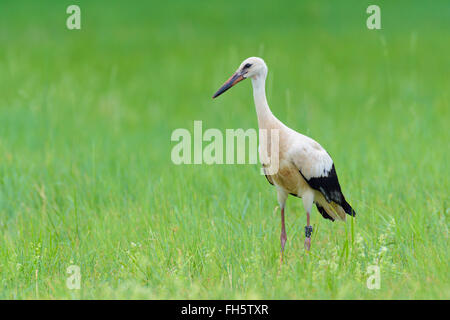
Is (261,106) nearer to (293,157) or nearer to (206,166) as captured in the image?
(293,157)

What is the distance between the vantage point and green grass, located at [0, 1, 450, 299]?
557 centimetres

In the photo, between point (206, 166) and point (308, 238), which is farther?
point (206, 166)

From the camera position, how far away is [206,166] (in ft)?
27.3

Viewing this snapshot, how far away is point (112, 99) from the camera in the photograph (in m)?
13.0

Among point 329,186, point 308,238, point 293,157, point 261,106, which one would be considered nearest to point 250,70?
point 261,106

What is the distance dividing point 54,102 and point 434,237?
299 inches

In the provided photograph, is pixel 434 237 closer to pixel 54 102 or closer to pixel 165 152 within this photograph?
pixel 165 152

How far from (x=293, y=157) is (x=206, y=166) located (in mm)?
2620

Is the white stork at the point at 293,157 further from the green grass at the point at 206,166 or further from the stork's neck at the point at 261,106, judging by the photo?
the green grass at the point at 206,166

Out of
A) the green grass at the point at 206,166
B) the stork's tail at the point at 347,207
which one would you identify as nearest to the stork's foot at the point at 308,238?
the green grass at the point at 206,166

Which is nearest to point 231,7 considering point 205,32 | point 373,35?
point 205,32

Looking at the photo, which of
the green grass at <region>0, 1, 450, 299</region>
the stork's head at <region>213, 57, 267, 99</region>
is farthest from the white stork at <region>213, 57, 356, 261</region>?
the green grass at <region>0, 1, 450, 299</region>

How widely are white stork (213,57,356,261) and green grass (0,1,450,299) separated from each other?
1.68ft

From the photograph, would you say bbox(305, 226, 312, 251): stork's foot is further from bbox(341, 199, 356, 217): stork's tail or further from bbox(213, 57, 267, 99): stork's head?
bbox(213, 57, 267, 99): stork's head
